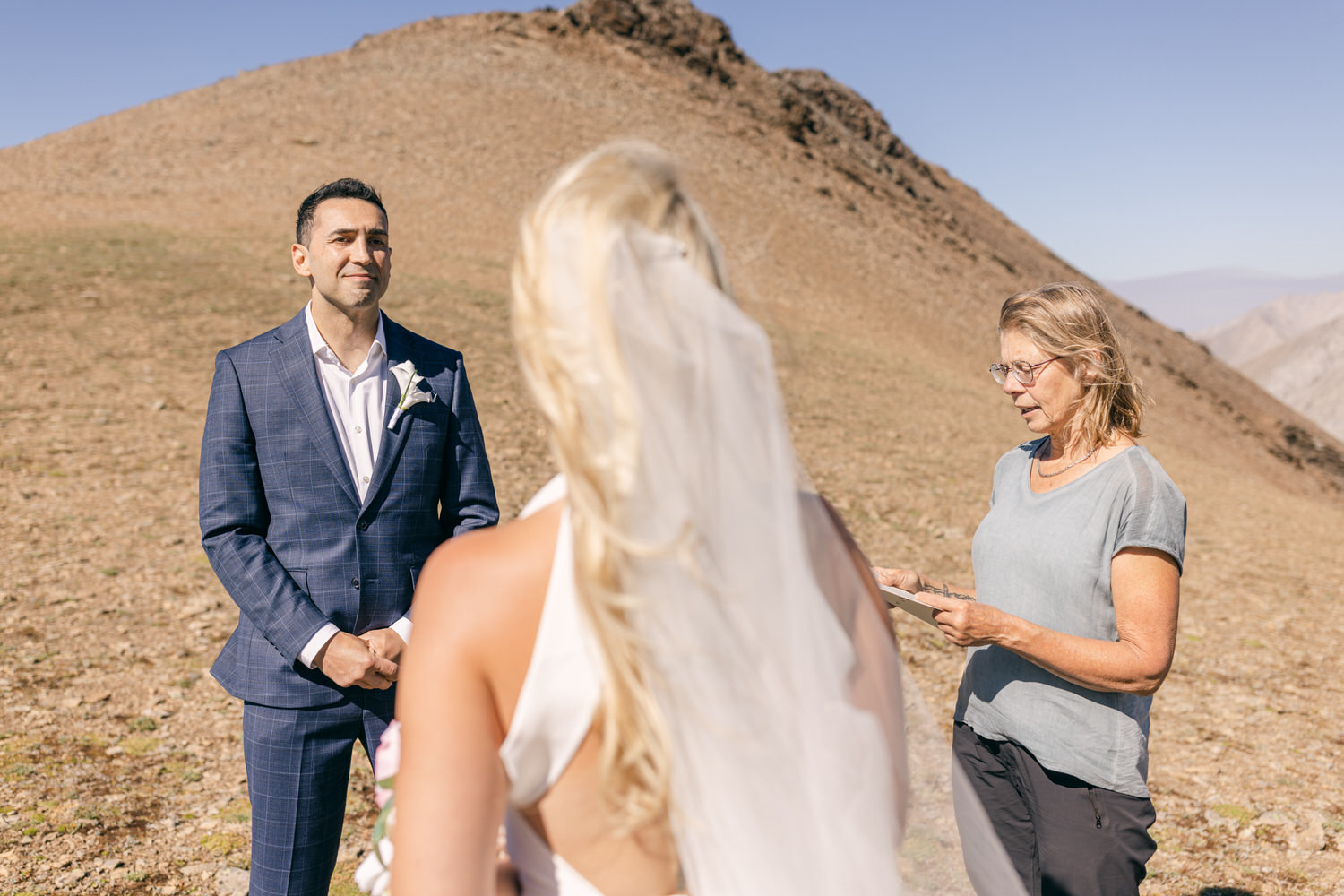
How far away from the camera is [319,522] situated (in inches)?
101

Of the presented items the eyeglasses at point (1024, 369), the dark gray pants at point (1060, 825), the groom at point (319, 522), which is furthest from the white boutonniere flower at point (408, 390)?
the dark gray pants at point (1060, 825)

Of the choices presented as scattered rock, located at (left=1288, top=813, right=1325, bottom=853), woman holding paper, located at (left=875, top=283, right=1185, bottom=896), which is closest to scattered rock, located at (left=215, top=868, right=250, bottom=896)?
woman holding paper, located at (left=875, top=283, right=1185, bottom=896)

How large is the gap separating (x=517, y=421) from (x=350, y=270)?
30.2 feet

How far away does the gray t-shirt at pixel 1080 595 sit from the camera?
2.18m

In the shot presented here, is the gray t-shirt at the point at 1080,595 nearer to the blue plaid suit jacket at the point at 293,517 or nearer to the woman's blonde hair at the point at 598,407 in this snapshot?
the woman's blonde hair at the point at 598,407

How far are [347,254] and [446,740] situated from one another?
6.25 feet

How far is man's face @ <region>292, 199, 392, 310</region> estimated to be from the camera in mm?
2619

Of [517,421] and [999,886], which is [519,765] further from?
[517,421]

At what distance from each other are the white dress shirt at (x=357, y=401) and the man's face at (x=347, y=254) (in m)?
0.12

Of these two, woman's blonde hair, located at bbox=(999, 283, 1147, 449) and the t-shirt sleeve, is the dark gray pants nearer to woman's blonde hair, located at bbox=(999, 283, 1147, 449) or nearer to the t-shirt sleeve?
the t-shirt sleeve

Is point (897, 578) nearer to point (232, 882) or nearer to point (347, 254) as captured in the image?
point (347, 254)

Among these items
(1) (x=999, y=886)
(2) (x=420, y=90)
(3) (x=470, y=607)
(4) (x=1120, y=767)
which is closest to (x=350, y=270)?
(3) (x=470, y=607)

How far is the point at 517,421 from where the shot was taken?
11.8 meters

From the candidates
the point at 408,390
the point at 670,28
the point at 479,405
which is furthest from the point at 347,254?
the point at 670,28
